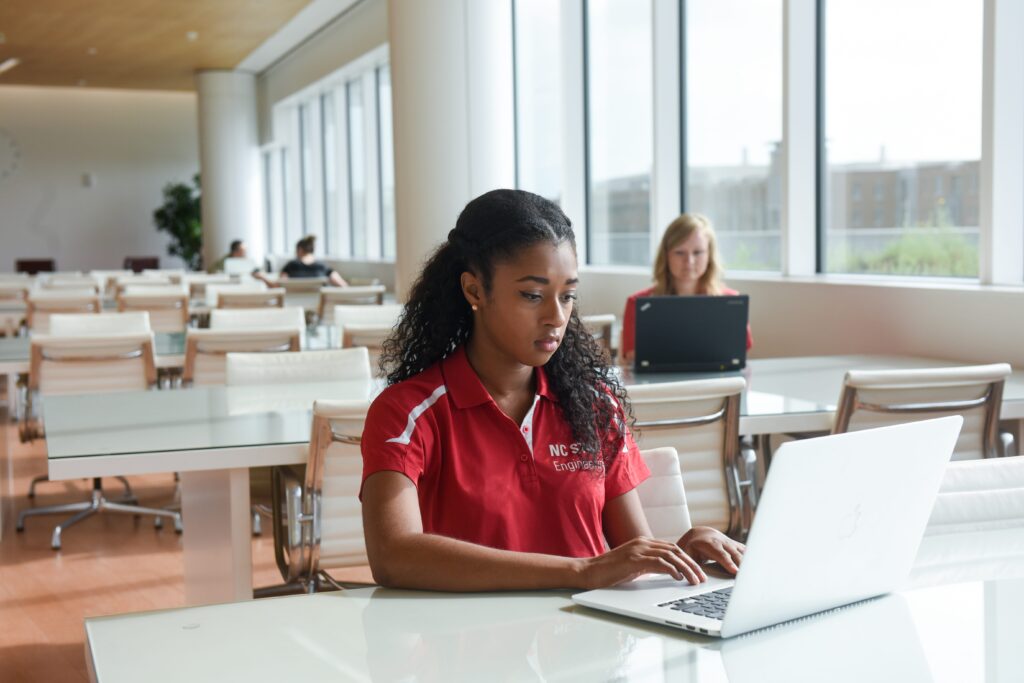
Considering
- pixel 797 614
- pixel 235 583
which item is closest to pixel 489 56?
pixel 235 583

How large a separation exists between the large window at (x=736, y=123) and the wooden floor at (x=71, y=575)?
3.12 meters

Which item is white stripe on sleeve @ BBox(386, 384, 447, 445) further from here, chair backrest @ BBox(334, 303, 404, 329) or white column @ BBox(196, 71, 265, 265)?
white column @ BBox(196, 71, 265, 265)

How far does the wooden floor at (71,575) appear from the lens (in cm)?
329

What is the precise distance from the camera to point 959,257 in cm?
475

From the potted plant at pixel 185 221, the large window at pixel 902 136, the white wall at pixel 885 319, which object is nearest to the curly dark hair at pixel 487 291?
the white wall at pixel 885 319

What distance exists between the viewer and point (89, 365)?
4477 mm

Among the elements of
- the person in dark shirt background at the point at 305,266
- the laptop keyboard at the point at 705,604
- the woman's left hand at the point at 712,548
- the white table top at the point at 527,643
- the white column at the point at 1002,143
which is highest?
the white column at the point at 1002,143

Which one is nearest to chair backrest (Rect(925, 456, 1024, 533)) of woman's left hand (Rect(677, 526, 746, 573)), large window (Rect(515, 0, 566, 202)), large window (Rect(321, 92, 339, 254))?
woman's left hand (Rect(677, 526, 746, 573))

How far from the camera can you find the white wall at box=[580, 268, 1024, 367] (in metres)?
4.04

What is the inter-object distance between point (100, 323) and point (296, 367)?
1872mm

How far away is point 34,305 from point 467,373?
5878 millimetres

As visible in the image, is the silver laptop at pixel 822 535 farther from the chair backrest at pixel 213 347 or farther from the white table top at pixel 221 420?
the chair backrest at pixel 213 347

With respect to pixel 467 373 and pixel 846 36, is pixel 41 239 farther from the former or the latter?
pixel 467 373

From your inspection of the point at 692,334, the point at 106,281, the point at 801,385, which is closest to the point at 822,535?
the point at 801,385
